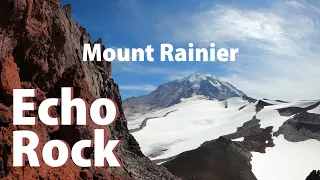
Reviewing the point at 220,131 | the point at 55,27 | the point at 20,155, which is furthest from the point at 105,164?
the point at 220,131

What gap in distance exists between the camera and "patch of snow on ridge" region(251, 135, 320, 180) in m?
77.6

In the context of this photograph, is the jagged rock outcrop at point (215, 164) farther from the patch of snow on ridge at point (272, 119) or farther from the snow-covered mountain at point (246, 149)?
the patch of snow on ridge at point (272, 119)

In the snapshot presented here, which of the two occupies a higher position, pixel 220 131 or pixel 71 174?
pixel 71 174

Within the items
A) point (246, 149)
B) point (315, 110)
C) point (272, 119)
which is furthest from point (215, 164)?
point (315, 110)

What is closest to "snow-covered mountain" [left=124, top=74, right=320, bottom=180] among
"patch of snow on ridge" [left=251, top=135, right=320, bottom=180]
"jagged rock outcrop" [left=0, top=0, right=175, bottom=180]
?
"patch of snow on ridge" [left=251, top=135, right=320, bottom=180]

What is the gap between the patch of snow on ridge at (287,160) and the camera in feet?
254

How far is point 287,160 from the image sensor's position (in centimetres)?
9069

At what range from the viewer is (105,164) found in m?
24.3

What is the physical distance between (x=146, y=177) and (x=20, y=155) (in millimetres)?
16402

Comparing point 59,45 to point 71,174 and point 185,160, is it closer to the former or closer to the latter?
point 71,174

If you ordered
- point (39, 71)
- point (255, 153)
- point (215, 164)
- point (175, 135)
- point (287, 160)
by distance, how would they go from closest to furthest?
point (39, 71), point (215, 164), point (255, 153), point (287, 160), point (175, 135)

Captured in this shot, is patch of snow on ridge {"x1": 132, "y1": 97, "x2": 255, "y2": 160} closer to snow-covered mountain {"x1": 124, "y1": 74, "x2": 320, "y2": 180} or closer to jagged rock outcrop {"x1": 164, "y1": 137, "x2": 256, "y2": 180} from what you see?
snow-covered mountain {"x1": 124, "y1": 74, "x2": 320, "y2": 180}

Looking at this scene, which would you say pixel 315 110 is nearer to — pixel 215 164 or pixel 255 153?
pixel 255 153

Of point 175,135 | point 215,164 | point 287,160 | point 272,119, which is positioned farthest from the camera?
point 175,135
